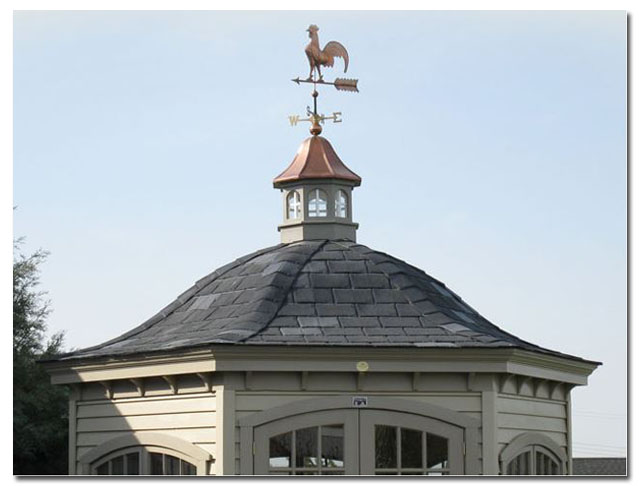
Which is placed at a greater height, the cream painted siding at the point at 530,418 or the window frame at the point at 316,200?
the window frame at the point at 316,200

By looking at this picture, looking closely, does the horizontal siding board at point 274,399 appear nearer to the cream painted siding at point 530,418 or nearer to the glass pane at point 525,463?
the cream painted siding at point 530,418

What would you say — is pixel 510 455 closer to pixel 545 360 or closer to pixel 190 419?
pixel 545 360

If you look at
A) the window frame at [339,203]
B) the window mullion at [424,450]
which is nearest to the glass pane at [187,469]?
the window mullion at [424,450]

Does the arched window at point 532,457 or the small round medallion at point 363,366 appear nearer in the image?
the small round medallion at point 363,366

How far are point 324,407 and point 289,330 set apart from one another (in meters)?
0.92

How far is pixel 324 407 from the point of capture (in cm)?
1483

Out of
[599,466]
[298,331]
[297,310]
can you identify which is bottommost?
[599,466]

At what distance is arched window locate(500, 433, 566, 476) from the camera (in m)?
15.5

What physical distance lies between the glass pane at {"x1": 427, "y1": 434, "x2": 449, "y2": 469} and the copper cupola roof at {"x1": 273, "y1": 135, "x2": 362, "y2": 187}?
3.91 metres

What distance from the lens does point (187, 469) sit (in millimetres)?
15195

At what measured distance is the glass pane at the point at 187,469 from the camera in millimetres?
15126

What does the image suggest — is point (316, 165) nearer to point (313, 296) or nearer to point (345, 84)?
point (345, 84)

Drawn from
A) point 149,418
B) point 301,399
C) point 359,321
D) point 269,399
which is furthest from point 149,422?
point 359,321

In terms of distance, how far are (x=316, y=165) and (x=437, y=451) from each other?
428 cm
